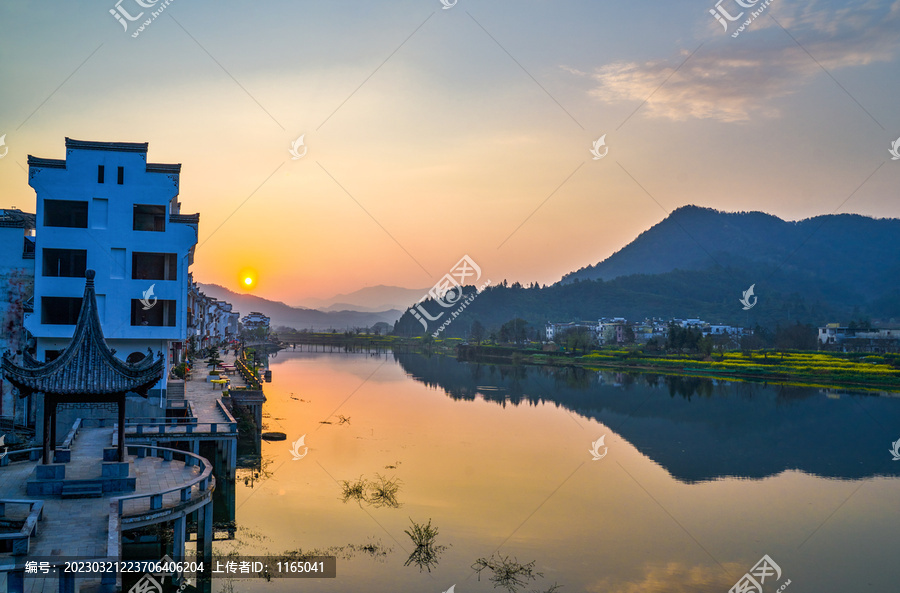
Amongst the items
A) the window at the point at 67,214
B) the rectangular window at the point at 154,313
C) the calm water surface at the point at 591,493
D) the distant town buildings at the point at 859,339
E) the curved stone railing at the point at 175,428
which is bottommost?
the calm water surface at the point at 591,493

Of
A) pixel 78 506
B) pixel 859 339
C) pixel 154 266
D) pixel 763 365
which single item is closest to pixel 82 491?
pixel 78 506

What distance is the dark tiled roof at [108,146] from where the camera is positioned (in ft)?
93.8

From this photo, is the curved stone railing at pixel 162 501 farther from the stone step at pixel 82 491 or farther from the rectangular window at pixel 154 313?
the rectangular window at pixel 154 313

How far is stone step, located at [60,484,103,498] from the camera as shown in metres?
16.2

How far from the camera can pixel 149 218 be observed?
30.4 metres

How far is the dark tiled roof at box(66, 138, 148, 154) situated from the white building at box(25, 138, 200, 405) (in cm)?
4

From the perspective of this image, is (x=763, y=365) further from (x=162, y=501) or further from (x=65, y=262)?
(x=162, y=501)

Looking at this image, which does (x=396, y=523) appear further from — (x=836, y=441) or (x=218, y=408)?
(x=836, y=441)

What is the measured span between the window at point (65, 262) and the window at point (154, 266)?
6.88ft

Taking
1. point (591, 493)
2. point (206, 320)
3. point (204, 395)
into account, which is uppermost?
point (206, 320)

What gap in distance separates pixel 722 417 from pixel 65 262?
44118 mm

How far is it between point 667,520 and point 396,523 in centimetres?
1046

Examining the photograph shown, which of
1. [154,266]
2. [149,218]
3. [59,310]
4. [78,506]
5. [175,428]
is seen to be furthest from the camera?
[149,218]

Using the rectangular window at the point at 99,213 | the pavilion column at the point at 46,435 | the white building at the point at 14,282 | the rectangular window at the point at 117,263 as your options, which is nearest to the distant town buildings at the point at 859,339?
the rectangular window at the point at 117,263
